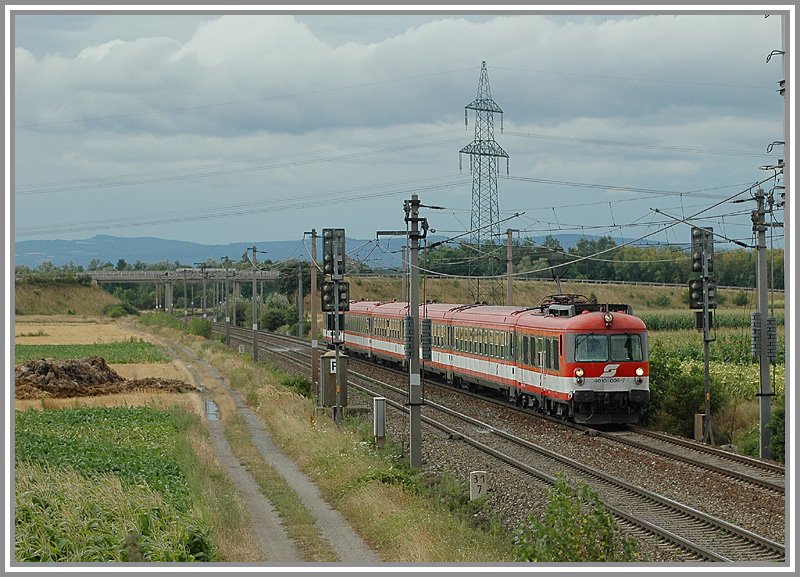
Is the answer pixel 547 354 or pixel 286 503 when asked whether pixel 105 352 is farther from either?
pixel 286 503

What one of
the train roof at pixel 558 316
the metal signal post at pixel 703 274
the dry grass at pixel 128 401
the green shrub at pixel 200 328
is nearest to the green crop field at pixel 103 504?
the train roof at pixel 558 316

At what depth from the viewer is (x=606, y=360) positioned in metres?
26.3

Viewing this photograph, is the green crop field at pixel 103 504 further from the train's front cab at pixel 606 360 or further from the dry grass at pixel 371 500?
the train's front cab at pixel 606 360

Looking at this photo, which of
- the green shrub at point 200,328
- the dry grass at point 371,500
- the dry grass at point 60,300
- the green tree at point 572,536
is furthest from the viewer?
the dry grass at point 60,300

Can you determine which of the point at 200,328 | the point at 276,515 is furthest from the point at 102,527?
the point at 200,328

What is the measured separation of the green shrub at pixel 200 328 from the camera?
82.1 metres

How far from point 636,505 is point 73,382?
30933mm

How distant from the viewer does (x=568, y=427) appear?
27.8 metres

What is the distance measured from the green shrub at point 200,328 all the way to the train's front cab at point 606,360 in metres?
58.4

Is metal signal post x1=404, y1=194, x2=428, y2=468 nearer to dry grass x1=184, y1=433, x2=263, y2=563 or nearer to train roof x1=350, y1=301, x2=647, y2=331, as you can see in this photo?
dry grass x1=184, y1=433, x2=263, y2=563

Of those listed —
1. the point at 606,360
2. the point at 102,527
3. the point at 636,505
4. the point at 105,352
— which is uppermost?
the point at 606,360

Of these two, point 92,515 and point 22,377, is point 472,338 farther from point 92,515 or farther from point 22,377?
point 92,515

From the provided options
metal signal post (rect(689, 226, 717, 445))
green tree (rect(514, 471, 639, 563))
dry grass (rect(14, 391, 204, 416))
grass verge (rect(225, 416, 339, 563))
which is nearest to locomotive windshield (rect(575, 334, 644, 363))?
metal signal post (rect(689, 226, 717, 445))
